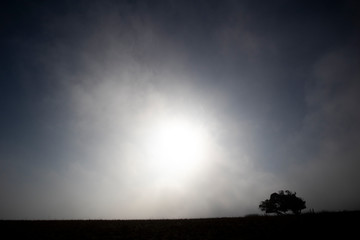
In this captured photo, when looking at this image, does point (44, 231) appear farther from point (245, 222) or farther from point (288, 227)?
point (288, 227)

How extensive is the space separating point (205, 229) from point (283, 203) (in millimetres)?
49431

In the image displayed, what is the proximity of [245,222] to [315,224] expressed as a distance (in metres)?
6.29

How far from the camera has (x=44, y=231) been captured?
18.9 metres

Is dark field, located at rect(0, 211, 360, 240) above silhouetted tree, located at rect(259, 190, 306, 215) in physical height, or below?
below

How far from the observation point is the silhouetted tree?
56.2 meters

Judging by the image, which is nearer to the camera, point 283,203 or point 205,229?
point 205,229

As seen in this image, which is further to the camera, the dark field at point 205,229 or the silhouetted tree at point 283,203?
the silhouetted tree at point 283,203

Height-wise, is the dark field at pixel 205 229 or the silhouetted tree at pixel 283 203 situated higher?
the silhouetted tree at pixel 283 203

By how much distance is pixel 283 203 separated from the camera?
5750 centimetres

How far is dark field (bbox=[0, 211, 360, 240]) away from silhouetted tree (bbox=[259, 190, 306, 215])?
39.6m

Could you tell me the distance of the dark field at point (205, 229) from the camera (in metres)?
16.7

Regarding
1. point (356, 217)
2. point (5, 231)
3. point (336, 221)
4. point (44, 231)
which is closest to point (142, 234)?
point (44, 231)

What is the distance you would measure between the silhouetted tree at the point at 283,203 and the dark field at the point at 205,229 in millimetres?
39633

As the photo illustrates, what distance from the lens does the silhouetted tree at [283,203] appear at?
184 feet
